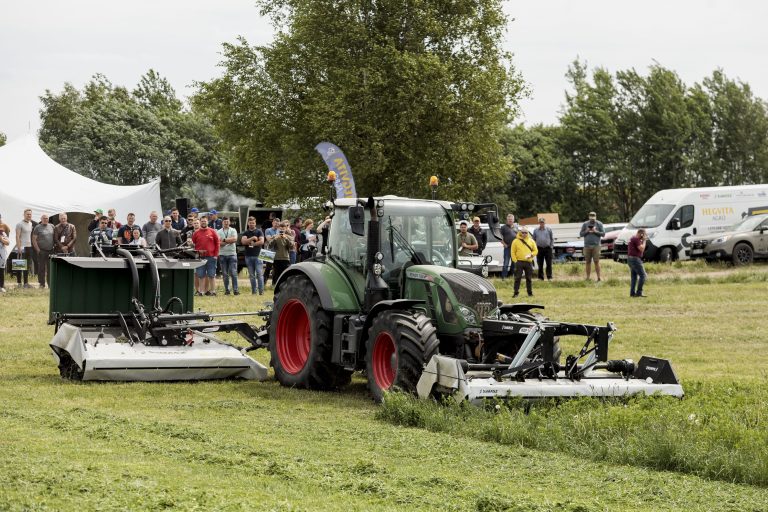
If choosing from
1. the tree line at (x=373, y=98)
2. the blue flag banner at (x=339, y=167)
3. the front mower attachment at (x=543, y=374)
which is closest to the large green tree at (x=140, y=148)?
the tree line at (x=373, y=98)

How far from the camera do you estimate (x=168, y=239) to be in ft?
80.6

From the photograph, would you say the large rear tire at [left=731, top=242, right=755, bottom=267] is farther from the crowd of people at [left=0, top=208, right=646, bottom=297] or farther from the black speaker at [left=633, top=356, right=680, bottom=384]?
the black speaker at [left=633, top=356, right=680, bottom=384]

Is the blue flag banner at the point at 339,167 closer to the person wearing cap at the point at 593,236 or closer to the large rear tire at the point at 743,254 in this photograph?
the person wearing cap at the point at 593,236

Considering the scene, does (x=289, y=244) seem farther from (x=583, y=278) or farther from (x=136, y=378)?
(x=136, y=378)

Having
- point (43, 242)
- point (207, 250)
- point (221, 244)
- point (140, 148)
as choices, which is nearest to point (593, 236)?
point (221, 244)

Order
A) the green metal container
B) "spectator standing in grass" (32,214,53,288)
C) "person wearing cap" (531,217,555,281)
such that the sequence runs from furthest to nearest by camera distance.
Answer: "person wearing cap" (531,217,555,281)
"spectator standing in grass" (32,214,53,288)
the green metal container

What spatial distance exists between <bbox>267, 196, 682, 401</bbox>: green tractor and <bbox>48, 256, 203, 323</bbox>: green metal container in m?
1.88

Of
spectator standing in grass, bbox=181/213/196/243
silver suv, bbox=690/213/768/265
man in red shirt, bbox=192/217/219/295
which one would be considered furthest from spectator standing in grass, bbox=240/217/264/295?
silver suv, bbox=690/213/768/265

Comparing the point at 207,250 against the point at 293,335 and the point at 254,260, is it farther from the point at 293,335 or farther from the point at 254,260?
the point at 293,335

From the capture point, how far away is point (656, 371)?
37.3 feet

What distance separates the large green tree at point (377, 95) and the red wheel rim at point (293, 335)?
92.7 feet

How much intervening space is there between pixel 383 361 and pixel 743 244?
23.0 m

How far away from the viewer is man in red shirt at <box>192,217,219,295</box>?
24.9m

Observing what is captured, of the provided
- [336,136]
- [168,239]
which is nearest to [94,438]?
[168,239]
